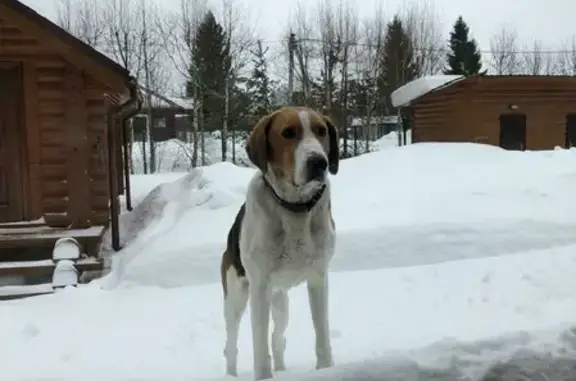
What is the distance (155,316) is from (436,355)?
391 centimetres

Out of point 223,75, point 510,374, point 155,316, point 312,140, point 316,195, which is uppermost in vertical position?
point 223,75

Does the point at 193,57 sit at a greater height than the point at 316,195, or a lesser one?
greater

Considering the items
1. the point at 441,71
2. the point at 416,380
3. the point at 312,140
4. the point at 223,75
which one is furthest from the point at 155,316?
the point at 441,71

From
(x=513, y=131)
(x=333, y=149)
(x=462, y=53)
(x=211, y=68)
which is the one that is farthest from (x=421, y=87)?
(x=333, y=149)

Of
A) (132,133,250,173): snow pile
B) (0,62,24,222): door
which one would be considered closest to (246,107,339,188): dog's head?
(0,62,24,222): door

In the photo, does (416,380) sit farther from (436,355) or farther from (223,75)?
(223,75)

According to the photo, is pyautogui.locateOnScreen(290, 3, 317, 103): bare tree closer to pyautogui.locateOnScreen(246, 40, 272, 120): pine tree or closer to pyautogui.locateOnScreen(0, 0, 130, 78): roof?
pyautogui.locateOnScreen(246, 40, 272, 120): pine tree

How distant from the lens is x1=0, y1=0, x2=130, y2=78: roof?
810 centimetres

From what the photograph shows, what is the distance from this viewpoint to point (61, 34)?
8.12 meters

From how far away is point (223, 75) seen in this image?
89.8 feet

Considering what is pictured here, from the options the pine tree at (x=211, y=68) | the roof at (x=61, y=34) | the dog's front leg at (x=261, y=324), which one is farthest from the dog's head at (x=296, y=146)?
the pine tree at (x=211, y=68)

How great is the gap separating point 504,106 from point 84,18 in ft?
63.8

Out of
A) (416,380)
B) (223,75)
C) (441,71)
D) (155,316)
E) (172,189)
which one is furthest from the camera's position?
(441,71)

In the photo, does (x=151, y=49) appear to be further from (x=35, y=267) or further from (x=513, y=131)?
(x=35, y=267)
